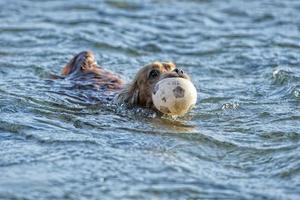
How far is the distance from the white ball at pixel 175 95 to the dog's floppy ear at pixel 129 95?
1.76ft

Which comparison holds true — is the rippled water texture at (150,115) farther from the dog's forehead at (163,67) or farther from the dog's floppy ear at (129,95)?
the dog's forehead at (163,67)

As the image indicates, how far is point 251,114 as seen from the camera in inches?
321

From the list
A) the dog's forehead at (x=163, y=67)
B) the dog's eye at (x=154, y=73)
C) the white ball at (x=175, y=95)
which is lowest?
the white ball at (x=175, y=95)

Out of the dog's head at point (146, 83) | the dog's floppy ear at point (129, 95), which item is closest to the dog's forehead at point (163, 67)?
the dog's head at point (146, 83)

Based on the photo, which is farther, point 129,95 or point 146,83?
point 129,95

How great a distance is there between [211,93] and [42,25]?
4.03 metres

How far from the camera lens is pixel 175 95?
7367 millimetres

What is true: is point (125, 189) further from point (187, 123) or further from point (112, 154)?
point (187, 123)

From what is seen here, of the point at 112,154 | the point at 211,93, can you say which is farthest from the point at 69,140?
the point at 211,93

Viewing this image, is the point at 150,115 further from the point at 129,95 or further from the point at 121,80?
the point at 121,80

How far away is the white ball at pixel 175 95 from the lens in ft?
24.2

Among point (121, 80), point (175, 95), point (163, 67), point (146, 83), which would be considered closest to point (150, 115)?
point (146, 83)

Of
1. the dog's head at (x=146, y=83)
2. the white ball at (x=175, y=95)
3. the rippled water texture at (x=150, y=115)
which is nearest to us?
the rippled water texture at (x=150, y=115)

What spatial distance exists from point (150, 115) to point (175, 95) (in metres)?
0.60
